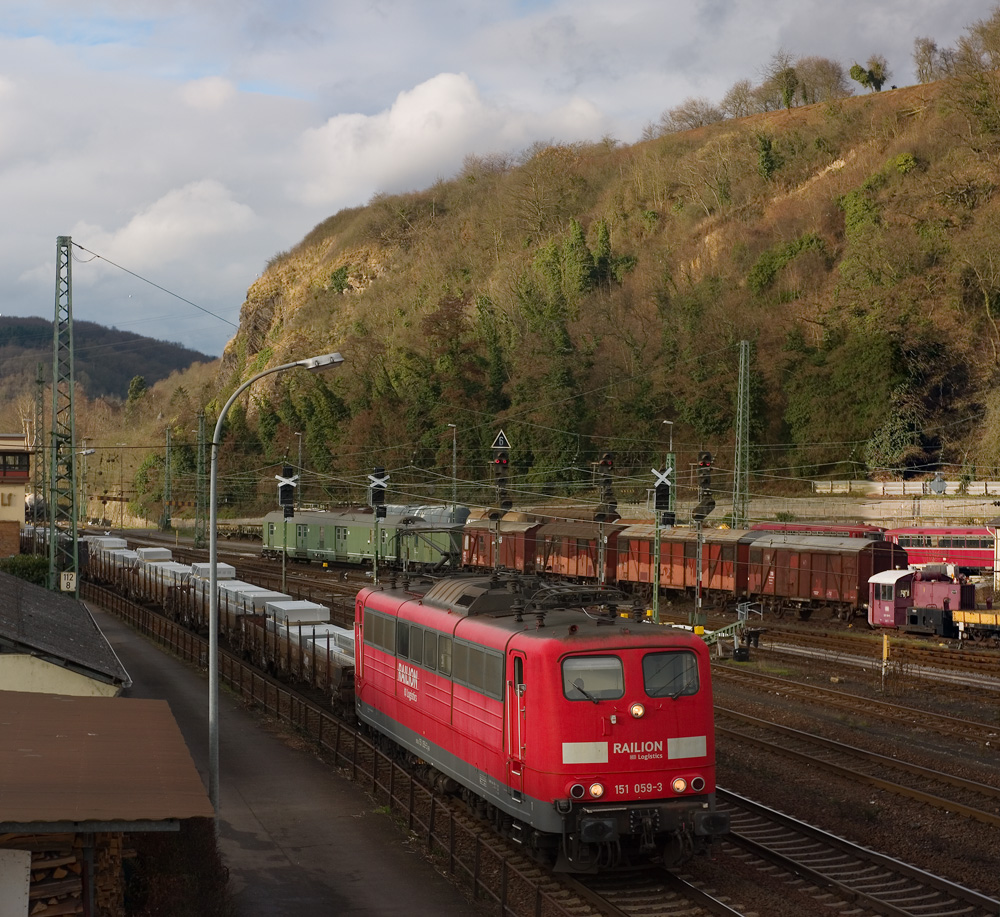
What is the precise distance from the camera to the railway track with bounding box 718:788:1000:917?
38.9ft

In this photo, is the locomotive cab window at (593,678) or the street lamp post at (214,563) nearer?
the locomotive cab window at (593,678)

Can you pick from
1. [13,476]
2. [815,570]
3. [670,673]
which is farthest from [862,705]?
[13,476]

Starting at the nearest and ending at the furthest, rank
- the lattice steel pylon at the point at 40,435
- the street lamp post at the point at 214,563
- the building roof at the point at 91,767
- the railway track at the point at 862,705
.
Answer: the building roof at the point at 91,767 < the street lamp post at the point at 214,563 < the railway track at the point at 862,705 < the lattice steel pylon at the point at 40,435

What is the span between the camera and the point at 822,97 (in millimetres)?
112750

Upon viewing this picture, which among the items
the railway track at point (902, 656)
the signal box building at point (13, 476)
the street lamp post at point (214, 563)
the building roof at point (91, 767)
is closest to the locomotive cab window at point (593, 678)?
the building roof at point (91, 767)

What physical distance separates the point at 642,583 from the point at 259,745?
28.0m

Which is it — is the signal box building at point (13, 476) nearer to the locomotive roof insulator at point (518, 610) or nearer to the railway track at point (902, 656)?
the railway track at point (902, 656)

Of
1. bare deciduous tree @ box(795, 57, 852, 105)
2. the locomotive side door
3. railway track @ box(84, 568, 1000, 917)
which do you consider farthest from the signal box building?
bare deciduous tree @ box(795, 57, 852, 105)

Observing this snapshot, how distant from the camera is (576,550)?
48844mm

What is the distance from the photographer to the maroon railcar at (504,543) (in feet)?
172

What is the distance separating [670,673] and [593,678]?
0.95 m

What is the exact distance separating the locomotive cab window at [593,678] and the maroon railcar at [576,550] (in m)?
34.0

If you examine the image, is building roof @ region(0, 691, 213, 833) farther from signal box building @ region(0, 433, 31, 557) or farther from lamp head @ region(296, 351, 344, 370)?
signal box building @ region(0, 433, 31, 557)

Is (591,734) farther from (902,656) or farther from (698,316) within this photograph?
(698,316)
